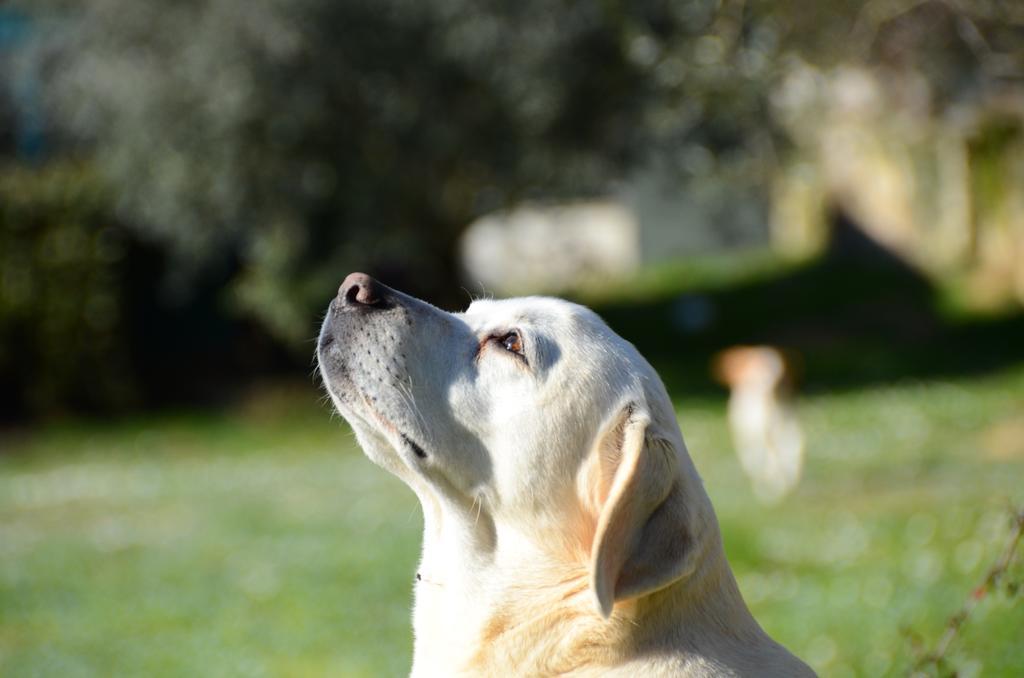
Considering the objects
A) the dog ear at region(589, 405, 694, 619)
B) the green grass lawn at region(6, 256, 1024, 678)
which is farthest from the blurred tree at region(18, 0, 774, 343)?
the dog ear at region(589, 405, 694, 619)

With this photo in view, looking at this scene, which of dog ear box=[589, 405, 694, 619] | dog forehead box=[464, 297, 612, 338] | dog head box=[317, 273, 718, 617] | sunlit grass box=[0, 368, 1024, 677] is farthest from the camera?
sunlit grass box=[0, 368, 1024, 677]

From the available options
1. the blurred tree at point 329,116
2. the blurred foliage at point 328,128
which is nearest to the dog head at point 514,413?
the blurred foliage at point 328,128

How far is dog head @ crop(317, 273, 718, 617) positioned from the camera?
311 centimetres

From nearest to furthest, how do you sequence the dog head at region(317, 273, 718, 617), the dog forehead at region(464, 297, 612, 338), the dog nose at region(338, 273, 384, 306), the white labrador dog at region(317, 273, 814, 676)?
the white labrador dog at region(317, 273, 814, 676) → the dog head at region(317, 273, 718, 617) → the dog forehead at region(464, 297, 612, 338) → the dog nose at region(338, 273, 384, 306)

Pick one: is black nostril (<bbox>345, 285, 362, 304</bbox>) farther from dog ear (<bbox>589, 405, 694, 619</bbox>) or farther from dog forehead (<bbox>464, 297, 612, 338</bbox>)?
dog ear (<bbox>589, 405, 694, 619</bbox>)

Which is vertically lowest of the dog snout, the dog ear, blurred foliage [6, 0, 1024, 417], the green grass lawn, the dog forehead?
the green grass lawn

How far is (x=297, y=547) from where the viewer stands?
9328mm

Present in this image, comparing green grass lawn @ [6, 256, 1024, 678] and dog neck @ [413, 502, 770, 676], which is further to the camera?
green grass lawn @ [6, 256, 1024, 678]

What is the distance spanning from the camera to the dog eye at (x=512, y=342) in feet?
11.1

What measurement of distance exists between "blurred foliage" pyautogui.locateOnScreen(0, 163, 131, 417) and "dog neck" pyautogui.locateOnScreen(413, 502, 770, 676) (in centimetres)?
1284

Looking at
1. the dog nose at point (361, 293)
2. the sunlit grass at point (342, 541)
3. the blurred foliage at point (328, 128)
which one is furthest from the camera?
the blurred foliage at point (328, 128)

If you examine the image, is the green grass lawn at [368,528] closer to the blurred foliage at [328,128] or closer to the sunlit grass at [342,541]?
the sunlit grass at [342,541]

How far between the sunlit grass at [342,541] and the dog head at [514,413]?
117 cm

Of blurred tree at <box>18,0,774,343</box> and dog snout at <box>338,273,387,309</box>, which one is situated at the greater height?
dog snout at <box>338,273,387,309</box>
